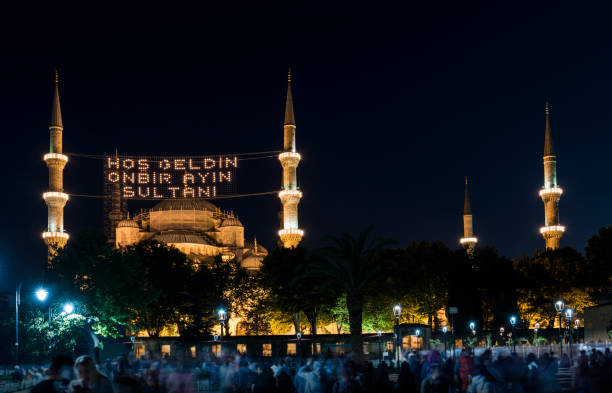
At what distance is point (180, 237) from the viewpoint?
8356 cm

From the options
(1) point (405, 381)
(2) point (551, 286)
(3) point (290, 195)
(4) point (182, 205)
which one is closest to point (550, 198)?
(2) point (551, 286)

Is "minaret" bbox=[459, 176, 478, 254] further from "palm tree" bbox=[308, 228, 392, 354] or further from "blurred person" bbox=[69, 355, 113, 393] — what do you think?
"blurred person" bbox=[69, 355, 113, 393]

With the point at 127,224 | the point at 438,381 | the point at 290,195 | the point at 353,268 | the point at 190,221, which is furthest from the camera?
the point at 190,221

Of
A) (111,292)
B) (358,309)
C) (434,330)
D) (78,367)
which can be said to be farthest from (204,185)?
(78,367)

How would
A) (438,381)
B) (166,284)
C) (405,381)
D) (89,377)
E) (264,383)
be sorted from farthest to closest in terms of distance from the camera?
1. (166,284)
2. (405,381)
3. (264,383)
4. (438,381)
5. (89,377)

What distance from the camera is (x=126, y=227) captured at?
86.8 meters

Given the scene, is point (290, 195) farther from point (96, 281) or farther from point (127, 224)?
point (96, 281)

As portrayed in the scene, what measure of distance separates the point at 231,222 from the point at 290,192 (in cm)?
2181

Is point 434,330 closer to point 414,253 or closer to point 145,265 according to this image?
point 414,253

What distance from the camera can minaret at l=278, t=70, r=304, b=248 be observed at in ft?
227

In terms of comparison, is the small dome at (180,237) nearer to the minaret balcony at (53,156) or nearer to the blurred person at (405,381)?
the minaret balcony at (53,156)

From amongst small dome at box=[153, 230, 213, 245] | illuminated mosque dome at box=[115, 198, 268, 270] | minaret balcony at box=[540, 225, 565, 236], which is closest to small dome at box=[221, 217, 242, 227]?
illuminated mosque dome at box=[115, 198, 268, 270]

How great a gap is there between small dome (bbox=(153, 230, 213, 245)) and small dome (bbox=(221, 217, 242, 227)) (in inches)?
143

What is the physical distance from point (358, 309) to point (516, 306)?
37.1 metres
